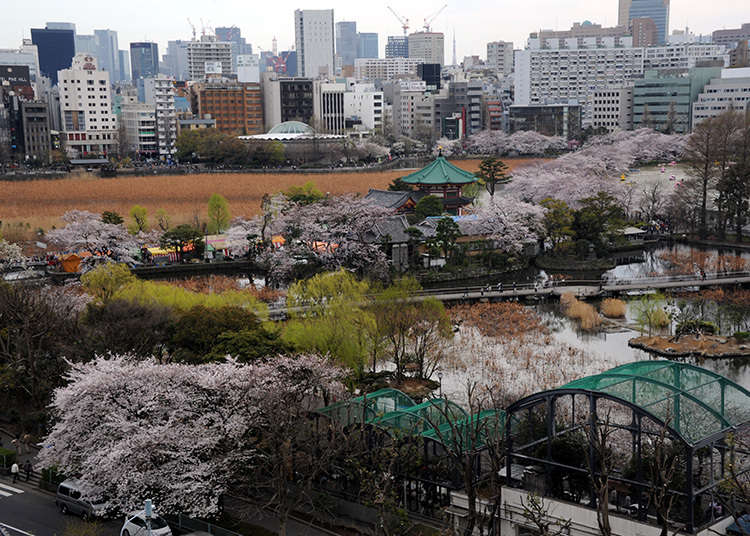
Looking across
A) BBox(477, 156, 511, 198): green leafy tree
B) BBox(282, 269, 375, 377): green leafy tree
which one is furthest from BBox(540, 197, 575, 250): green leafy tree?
BBox(282, 269, 375, 377): green leafy tree

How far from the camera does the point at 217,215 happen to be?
41156 mm

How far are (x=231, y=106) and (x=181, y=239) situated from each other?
52.7 m

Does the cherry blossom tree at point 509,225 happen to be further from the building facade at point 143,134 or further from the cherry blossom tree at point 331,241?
the building facade at point 143,134

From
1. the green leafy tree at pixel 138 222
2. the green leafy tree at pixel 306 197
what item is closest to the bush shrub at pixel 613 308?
the green leafy tree at pixel 306 197

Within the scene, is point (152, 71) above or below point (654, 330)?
above

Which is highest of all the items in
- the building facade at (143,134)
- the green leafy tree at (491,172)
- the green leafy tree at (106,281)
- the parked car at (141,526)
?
the building facade at (143,134)

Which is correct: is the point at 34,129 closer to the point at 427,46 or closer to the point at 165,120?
the point at 165,120

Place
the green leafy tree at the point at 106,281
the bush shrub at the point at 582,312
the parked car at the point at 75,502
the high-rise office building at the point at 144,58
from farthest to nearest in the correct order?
the high-rise office building at the point at 144,58 < the bush shrub at the point at 582,312 < the green leafy tree at the point at 106,281 < the parked car at the point at 75,502

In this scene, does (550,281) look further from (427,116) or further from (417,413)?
(427,116)

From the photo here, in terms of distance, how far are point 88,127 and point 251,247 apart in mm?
47486

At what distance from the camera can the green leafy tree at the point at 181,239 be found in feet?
119

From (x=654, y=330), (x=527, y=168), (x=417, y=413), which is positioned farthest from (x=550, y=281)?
(x=527, y=168)

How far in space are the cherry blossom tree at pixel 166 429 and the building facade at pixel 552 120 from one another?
73957 mm

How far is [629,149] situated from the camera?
6097 centimetres
